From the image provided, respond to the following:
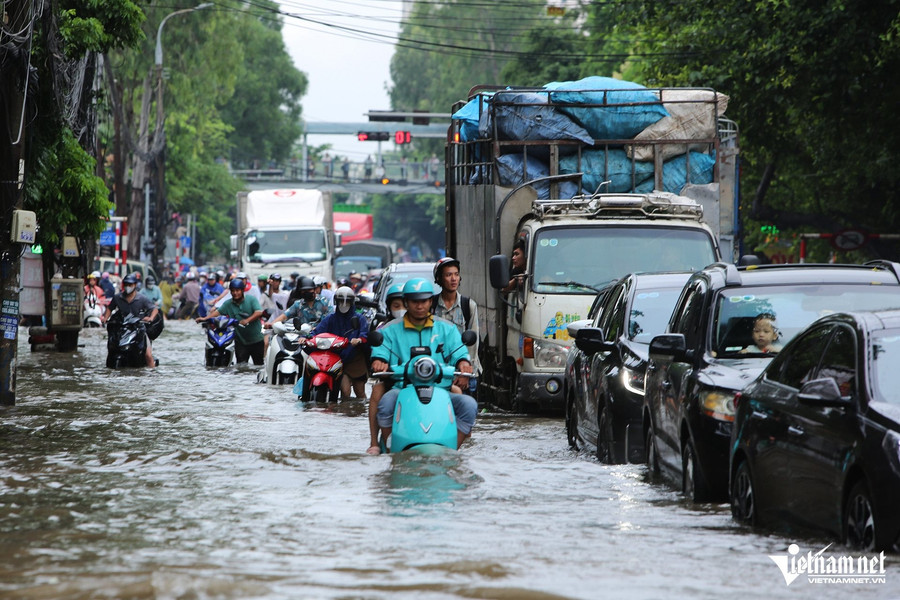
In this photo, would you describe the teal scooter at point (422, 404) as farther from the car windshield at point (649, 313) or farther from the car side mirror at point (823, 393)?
the car side mirror at point (823, 393)

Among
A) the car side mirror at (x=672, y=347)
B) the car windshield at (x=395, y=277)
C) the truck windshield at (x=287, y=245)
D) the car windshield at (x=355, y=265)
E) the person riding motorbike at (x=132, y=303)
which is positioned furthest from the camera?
the car windshield at (x=355, y=265)

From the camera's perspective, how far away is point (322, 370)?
681 inches

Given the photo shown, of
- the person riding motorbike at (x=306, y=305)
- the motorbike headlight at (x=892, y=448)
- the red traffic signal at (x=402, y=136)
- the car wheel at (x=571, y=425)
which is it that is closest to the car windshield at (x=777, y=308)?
the motorbike headlight at (x=892, y=448)

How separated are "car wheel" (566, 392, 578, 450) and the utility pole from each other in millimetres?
6494

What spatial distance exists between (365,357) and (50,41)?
514 cm

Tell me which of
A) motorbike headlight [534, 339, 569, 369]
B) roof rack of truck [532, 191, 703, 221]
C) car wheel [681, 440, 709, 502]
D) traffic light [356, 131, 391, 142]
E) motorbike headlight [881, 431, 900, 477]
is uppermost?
traffic light [356, 131, 391, 142]

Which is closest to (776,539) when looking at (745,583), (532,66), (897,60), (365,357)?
(745,583)

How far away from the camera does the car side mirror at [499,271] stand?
15273mm

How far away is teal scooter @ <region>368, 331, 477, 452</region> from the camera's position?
32.7 ft

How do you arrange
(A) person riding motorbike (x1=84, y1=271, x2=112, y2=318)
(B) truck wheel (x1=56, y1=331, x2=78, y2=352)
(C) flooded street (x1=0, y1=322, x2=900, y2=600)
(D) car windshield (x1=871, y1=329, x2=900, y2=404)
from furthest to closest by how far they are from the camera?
1. (A) person riding motorbike (x1=84, y1=271, x2=112, y2=318)
2. (B) truck wheel (x1=56, y1=331, x2=78, y2=352)
3. (D) car windshield (x1=871, y1=329, x2=900, y2=404)
4. (C) flooded street (x1=0, y1=322, x2=900, y2=600)

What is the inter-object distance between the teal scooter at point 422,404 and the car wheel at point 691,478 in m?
1.58

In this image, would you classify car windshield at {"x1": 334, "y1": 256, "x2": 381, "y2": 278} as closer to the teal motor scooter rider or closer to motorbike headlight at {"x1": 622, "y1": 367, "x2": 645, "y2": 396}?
motorbike headlight at {"x1": 622, "y1": 367, "x2": 645, "y2": 396}

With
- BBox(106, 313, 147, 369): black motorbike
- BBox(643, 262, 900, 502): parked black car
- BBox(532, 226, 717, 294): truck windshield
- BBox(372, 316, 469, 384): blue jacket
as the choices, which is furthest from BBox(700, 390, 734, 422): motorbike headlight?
BBox(106, 313, 147, 369): black motorbike

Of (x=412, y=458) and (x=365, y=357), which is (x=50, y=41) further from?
(x=412, y=458)
